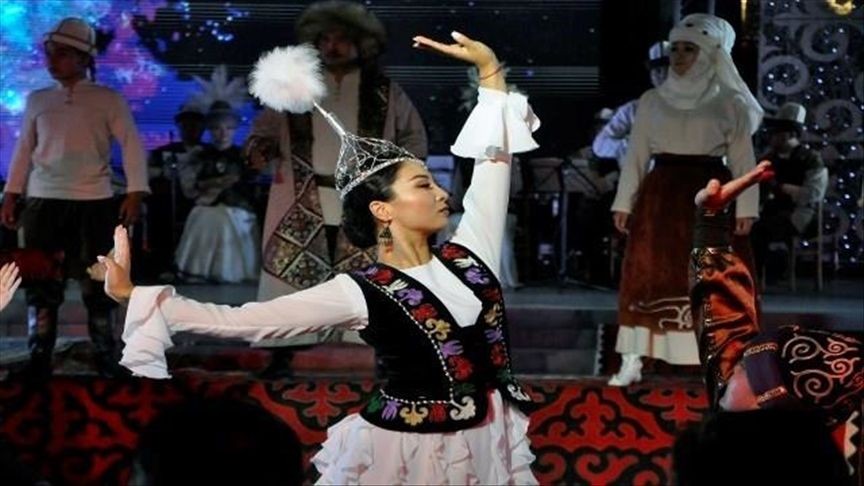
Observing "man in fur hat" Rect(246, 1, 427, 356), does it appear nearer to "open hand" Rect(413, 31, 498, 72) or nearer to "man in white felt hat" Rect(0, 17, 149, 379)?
"man in white felt hat" Rect(0, 17, 149, 379)

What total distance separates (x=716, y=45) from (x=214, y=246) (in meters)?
4.14

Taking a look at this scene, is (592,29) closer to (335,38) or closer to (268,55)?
(335,38)

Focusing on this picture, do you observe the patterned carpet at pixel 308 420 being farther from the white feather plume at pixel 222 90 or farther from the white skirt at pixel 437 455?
the white feather plume at pixel 222 90

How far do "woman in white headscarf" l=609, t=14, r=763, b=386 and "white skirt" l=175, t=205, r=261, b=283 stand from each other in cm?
373

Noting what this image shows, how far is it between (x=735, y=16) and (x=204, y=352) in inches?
187

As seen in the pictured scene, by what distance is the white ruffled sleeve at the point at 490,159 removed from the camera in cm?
368

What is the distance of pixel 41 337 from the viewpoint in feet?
20.6

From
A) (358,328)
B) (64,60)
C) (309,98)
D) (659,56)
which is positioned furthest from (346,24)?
(358,328)

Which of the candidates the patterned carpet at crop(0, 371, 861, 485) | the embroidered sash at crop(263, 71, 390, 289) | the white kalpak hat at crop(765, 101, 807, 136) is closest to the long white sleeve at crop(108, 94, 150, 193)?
the embroidered sash at crop(263, 71, 390, 289)

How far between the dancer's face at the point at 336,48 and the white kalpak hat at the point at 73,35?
3.24 ft

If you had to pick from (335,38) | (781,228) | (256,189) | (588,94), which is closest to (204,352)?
(335,38)

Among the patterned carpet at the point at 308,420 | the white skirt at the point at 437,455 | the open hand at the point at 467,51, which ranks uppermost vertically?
the open hand at the point at 467,51

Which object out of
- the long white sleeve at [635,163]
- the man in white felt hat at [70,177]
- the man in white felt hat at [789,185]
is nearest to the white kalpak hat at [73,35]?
the man in white felt hat at [70,177]

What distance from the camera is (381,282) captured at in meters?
3.49
